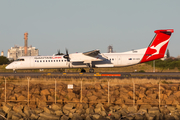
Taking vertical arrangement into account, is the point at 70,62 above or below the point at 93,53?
below

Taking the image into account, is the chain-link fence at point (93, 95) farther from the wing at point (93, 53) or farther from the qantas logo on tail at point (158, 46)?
the qantas logo on tail at point (158, 46)

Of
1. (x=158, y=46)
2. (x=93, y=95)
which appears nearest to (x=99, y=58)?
(x=158, y=46)

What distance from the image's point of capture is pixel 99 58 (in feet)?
111

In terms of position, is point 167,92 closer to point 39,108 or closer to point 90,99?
point 90,99

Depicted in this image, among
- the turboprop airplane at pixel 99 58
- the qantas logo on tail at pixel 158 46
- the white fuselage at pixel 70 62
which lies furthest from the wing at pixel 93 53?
the qantas logo on tail at pixel 158 46

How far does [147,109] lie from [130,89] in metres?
3.01

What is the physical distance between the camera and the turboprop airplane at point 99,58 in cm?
A: 3422

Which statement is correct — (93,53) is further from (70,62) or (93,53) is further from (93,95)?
(93,95)

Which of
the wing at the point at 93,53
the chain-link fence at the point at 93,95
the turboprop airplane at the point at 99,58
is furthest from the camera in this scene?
the turboprop airplane at the point at 99,58

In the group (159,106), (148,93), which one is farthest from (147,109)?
(148,93)

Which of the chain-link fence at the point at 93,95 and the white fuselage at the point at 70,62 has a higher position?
the white fuselage at the point at 70,62

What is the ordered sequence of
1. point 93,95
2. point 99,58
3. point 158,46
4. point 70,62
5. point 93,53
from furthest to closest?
point 158,46, point 70,62, point 99,58, point 93,53, point 93,95

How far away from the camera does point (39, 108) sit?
1509 cm

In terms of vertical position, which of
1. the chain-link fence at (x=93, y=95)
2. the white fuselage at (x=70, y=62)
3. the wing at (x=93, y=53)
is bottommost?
the chain-link fence at (x=93, y=95)
